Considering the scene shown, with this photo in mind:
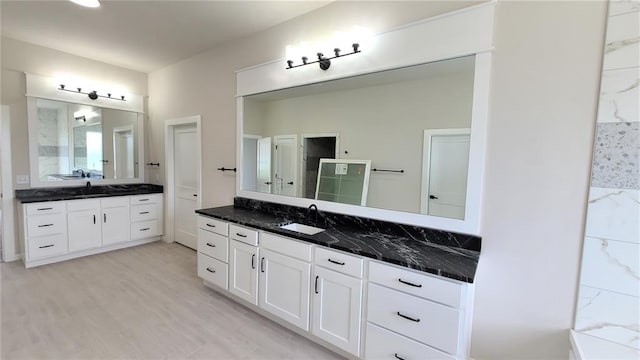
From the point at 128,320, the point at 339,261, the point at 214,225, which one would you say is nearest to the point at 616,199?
the point at 339,261

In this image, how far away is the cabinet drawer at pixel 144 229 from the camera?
4.38 meters

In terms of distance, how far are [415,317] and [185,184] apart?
394cm

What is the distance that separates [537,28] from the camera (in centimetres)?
168

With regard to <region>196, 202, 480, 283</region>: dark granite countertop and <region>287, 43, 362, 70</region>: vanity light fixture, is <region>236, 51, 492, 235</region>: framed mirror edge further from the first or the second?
<region>287, 43, 362, 70</region>: vanity light fixture

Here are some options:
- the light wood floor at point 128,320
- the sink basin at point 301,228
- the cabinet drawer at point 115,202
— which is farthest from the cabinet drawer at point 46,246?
the sink basin at point 301,228

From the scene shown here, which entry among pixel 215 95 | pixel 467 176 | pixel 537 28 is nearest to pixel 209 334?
pixel 467 176

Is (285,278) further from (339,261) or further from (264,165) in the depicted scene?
(264,165)

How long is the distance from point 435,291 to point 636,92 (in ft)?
4.83

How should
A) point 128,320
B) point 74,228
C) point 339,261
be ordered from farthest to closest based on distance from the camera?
1. point 74,228
2. point 128,320
3. point 339,261

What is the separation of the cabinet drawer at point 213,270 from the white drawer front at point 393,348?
5.14 feet

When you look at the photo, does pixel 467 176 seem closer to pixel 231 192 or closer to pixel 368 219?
pixel 368 219

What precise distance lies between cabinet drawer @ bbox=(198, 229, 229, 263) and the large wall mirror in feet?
8.53

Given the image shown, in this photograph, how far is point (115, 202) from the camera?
4.18m

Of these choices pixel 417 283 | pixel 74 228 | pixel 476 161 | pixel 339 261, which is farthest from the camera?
pixel 74 228
